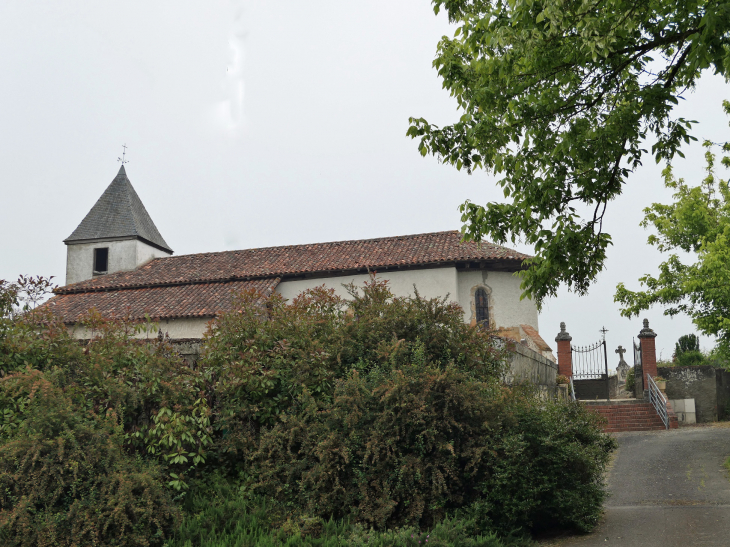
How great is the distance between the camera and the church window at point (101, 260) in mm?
30469

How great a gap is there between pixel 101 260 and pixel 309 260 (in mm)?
12979

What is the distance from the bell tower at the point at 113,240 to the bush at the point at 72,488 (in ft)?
80.4

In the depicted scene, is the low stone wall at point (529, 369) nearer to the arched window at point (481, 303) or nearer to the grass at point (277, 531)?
the grass at point (277, 531)

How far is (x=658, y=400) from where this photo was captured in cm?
2073

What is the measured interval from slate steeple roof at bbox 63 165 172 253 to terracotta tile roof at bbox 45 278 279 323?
5.46 m

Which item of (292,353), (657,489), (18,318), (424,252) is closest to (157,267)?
(424,252)

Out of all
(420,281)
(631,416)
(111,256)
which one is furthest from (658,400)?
(111,256)

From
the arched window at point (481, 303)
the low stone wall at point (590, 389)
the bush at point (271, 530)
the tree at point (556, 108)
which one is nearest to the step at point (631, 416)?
the low stone wall at point (590, 389)

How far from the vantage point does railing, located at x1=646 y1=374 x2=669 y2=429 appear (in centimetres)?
1973

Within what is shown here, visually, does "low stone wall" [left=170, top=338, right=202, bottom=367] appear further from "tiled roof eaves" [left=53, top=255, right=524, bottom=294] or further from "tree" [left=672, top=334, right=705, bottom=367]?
"tree" [left=672, top=334, right=705, bottom=367]

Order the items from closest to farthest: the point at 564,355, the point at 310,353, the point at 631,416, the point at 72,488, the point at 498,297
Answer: the point at 72,488 < the point at 310,353 < the point at 631,416 < the point at 498,297 < the point at 564,355

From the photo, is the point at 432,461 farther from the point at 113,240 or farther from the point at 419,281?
the point at 113,240

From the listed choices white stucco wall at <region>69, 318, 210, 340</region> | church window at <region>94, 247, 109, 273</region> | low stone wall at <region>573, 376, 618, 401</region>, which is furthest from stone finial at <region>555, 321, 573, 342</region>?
church window at <region>94, 247, 109, 273</region>

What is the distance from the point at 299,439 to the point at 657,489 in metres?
5.89
